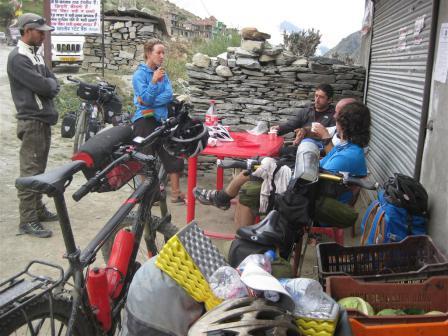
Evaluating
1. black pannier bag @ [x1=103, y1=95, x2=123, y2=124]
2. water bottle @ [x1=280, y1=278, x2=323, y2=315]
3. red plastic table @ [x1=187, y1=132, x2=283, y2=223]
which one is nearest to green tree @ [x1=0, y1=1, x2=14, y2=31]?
black pannier bag @ [x1=103, y1=95, x2=123, y2=124]

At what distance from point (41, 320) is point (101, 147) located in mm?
874

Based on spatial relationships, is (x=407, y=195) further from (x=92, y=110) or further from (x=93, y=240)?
(x=92, y=110)

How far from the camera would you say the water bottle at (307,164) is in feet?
9.20

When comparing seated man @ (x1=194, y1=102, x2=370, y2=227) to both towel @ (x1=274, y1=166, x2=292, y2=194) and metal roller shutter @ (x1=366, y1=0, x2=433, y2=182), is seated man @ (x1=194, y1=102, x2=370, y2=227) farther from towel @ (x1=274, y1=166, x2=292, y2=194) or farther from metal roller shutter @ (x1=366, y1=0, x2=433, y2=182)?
metal roller shutter @ (x1=366, y1=0, x2=433, y2=182)

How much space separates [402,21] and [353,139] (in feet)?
6.38

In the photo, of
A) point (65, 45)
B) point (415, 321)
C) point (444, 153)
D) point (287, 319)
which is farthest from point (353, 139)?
point (65, 45)

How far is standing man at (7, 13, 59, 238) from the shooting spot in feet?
13.7

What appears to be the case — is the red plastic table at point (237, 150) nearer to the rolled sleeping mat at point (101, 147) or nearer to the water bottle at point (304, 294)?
the rolled sleeping mat at point (101, 147)

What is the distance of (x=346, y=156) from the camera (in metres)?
3.50

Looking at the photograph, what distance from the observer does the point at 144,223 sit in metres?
2.82

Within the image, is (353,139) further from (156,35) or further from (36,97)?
(156,35)

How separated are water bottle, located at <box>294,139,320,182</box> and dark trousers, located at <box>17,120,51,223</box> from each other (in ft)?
8.76

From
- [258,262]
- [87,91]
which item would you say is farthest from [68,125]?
[258,262]

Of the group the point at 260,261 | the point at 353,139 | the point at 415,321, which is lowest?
the point at 415,321
